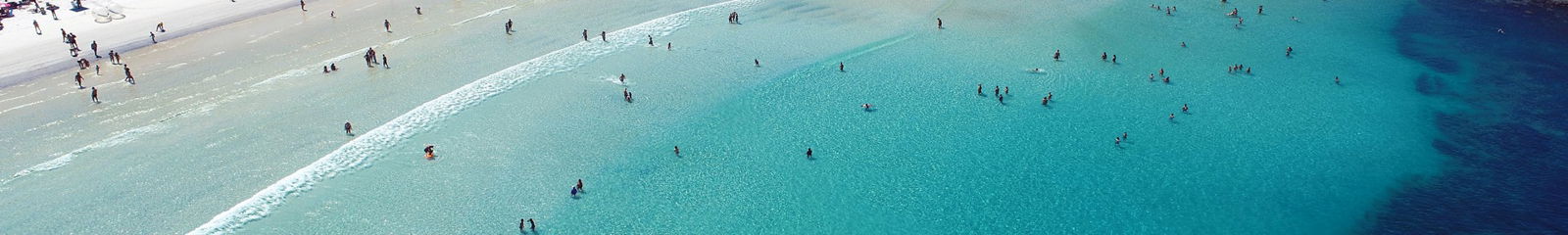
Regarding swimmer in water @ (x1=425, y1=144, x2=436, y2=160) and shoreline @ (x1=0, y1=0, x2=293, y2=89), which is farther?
shoreline @ (x1=0, y1=0, x2=293, y2=89)

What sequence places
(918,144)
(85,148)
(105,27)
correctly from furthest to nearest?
(105,27) < (918,144) < (85,148)

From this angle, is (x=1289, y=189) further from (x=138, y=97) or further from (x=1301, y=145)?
(x=138, y=97)

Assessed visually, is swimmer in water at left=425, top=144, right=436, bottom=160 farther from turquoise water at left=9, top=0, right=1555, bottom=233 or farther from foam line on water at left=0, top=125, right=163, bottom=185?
foam line on water at left=0, top=125, right=163, bottom=185

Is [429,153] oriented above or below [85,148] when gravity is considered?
below

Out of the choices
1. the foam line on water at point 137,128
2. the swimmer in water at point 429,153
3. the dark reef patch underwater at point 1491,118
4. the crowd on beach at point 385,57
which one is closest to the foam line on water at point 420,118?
the crowd on beach at point 385,57

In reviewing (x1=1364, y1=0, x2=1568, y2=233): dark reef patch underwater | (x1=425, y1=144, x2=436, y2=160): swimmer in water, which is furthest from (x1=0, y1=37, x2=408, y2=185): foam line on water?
(x1=1364, y1=0, x2=1568, y2=233): dark reef patch underwater

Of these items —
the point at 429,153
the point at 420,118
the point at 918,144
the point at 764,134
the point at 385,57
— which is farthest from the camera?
the point at 385,57

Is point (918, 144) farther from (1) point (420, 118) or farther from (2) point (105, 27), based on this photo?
(2) point (105, 27)

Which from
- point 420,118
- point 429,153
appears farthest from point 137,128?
point 429,153
